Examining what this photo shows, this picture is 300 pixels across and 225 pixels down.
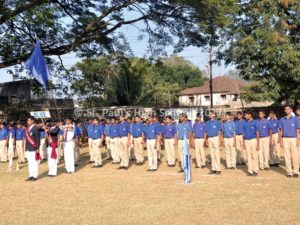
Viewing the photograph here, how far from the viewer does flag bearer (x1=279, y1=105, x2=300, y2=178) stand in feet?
37.4

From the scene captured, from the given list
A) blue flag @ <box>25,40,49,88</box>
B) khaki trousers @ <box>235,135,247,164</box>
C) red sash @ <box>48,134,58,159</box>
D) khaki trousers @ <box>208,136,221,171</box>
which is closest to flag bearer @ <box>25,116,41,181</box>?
red sash @ <box>48,134,58,159</box>

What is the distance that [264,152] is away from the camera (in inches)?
535

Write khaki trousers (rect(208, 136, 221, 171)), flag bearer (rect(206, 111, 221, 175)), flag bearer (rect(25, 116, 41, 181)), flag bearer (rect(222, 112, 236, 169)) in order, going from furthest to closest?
flag bearer (rect(222, 112, 236, 169)) → flag bearer (rect(206, 111, 221, 175)) → khaki trousers (rect(208, 136, 221, 171)) → flag bearer (rect(25, 116, 41, 181))

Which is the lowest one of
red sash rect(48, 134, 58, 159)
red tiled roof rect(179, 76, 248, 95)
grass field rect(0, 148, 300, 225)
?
grass field rect(0, 148, 300, 225)

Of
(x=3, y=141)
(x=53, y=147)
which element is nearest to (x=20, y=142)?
(x=3, y=141)

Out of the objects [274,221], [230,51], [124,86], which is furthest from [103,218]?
[124,86]

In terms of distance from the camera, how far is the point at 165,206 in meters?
8.34

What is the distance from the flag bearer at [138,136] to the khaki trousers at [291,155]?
5373 mm

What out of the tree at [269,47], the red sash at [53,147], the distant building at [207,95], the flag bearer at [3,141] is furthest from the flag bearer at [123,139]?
the distant building at [207,95]

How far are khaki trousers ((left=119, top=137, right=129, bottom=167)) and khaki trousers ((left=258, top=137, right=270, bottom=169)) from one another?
4519 mm

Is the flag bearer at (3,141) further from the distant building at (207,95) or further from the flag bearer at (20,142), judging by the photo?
the distant building at (207,95)

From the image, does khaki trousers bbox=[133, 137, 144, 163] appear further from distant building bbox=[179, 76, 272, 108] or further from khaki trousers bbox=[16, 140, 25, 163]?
distant building bbox=[179, 76, 272, 108]

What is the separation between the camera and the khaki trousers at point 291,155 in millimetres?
11383

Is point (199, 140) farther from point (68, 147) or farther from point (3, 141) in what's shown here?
point (3, 141)
